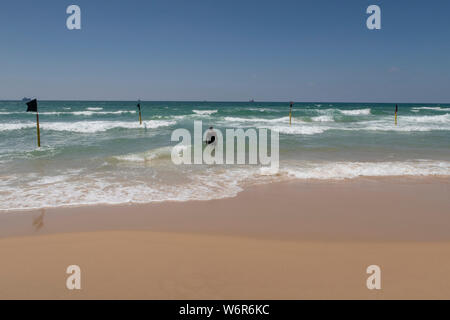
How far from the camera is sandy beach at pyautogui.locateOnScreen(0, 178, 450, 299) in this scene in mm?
3225

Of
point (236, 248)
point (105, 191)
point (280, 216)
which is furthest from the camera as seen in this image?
point (105, 191)

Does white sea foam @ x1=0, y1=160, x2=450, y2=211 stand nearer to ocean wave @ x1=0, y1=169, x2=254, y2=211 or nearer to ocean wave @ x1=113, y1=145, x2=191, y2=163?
ocean wave @ x1=0, y1=169, x2=254, y2=211

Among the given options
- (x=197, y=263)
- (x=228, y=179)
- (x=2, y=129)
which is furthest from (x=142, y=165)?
(x=2, y=129)

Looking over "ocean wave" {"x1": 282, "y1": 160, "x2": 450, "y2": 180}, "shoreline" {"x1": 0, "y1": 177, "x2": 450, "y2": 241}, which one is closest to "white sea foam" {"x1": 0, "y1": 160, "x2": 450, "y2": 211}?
"ocean wave" {"x1": 282, "y1": 160, "x2": 450, "y2": 180}

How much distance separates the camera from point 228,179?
8.10m

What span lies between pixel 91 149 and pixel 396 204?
12.2 metres

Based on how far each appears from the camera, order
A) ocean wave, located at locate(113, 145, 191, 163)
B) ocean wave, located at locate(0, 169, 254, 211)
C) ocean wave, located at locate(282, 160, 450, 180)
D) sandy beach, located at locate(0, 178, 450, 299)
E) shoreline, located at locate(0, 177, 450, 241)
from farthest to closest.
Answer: ocean wave, located at locate(113, 145, 191, 163), ocean wave, located at locate(282, 160, 450, 180), ocean wave, located at locate(0, 169, 254, 211), shoreline, located at locate(0, 177, 450, 241), sandy beach, located at locate(0, 178, 450, 299)

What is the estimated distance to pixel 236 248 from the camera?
412 centimetres

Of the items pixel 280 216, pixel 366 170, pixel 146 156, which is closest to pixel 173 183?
pixel 280 216

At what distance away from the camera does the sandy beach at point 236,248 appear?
3225 millimetres

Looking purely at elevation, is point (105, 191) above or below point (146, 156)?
below

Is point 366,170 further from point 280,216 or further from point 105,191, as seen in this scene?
point 105,191

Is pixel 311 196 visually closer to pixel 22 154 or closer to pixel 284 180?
pixel 284 180
